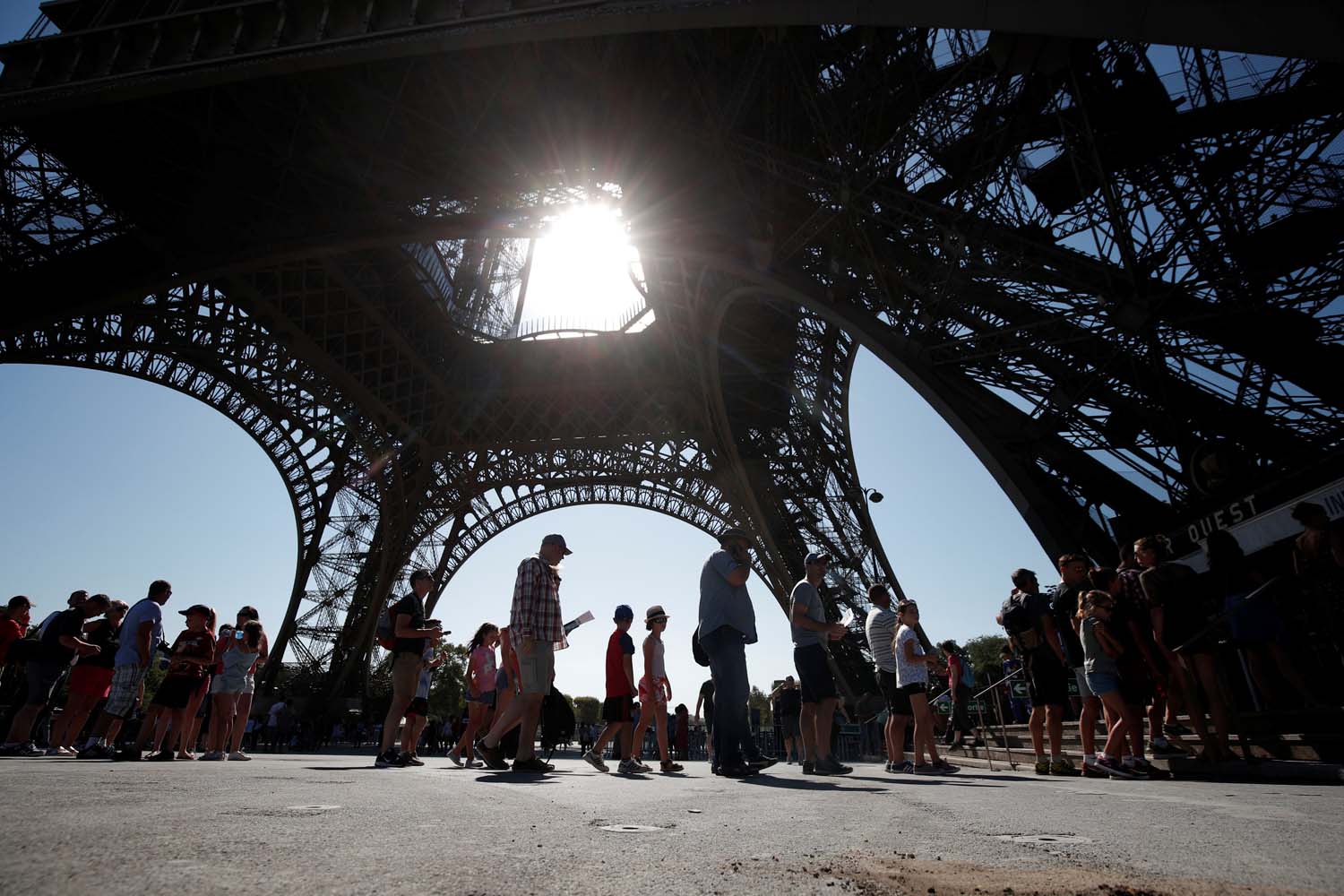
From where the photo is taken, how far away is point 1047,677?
665 centimetres

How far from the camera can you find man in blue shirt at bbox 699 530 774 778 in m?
5.74

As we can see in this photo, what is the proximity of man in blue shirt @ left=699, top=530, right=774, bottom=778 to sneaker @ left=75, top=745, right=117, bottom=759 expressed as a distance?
6.79 m

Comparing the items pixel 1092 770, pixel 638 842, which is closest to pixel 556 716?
pixel 1092 770

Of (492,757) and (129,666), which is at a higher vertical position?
(129,666)

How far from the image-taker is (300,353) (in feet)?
72.8

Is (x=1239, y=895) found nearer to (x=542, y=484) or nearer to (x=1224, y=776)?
(x=1224, y=776)

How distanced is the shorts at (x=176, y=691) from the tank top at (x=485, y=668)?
10.3 ft

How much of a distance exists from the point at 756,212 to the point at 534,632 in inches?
401

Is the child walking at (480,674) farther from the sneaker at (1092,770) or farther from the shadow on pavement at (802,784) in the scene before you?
the sneaker at (1092,770)

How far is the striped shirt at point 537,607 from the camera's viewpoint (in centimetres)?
586

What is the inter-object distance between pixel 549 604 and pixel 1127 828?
4.23 meters

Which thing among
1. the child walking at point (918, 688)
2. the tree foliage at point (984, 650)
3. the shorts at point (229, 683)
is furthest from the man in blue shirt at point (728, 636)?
the tree foliage at point (984, 650)

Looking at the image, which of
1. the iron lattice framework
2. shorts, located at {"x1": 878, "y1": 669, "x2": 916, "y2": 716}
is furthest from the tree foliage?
shorts, located at {"x1": 878, "y1": 669, "x2": 916, "y2": 716}

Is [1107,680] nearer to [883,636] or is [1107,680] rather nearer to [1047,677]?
[1047,677]
